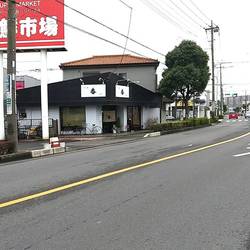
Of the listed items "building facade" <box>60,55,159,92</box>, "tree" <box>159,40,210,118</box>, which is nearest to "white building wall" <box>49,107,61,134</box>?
"building facade" <box>60,55,159,92</box>

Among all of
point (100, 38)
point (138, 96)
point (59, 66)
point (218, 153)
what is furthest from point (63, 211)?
point (59, 66)

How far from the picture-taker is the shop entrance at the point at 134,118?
39662 millimetres

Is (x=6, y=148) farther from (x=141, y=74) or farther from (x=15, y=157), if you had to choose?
(x=141, y=74)

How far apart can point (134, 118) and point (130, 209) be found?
33.7 m

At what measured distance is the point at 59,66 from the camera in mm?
45500

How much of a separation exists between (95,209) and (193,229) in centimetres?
198

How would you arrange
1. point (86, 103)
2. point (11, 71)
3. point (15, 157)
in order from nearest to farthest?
point (15, 157)
point (11, 71)
point (86, 103)

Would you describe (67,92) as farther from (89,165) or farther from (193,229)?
(193,229)

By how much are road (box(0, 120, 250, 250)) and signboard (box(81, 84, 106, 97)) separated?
72.0 feet

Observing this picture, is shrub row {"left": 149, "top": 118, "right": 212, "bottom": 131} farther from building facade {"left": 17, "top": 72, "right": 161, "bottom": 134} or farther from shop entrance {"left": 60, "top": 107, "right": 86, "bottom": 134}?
shop entrance {"left": 60, "top": 107, "right": 86, "bottom": 134}

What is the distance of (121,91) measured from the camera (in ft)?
120

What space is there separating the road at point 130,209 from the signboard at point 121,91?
22.6 metres

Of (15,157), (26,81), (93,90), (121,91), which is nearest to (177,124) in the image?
(121,91)

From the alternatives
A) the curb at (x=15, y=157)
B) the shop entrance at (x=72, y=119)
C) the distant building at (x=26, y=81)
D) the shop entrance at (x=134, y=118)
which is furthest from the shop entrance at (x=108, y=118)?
the distant building at (x=26, y=81)
